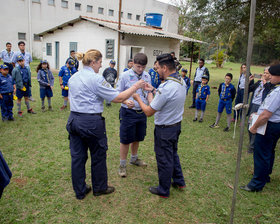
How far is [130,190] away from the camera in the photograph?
3689mm

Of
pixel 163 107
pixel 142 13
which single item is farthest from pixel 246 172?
pixel 142 13

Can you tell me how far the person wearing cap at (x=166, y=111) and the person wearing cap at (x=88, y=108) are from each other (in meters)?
0.33

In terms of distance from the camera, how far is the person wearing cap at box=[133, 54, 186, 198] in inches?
121

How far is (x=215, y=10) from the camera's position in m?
10.7

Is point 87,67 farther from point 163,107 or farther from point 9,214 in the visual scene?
point 9,214

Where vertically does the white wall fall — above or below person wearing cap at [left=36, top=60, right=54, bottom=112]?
above

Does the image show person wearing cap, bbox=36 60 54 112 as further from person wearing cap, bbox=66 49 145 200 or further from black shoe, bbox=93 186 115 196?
black shoe, bbox=93 186 115 196

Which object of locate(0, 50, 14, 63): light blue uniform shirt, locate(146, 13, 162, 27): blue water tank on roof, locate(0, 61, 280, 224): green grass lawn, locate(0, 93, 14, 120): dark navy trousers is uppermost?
locate(146, 13, 162, 27): blue water tank on roof

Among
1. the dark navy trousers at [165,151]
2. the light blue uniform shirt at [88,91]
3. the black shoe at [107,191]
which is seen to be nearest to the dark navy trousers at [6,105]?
the light blue uniform shirt at [88,91]

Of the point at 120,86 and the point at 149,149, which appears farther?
the point at 149,149

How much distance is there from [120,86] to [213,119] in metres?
5.08

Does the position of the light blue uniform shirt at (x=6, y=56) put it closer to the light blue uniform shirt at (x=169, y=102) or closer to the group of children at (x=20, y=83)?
the group of children at (x=20, y=83)

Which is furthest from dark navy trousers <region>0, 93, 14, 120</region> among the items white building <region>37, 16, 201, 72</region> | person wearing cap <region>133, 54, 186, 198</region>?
white building <region>37, 16, 201, 72</region>

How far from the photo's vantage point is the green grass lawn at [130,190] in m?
3.11
